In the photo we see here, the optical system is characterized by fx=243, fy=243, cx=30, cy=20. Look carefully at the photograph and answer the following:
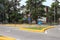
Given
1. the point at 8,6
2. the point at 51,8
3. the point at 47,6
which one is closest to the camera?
the point at 8,6

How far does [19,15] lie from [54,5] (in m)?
10.0

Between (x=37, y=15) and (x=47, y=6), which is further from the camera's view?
(x=47, y=6)

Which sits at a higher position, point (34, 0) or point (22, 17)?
point (34, 0)

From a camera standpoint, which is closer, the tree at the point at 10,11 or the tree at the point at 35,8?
the tree at the point at 10,11

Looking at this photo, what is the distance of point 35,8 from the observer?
62.9m

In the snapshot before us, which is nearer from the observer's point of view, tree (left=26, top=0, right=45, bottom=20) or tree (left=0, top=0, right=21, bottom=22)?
tree (left=0, top=0, right=21, bottom=22)

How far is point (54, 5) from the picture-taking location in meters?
65.2

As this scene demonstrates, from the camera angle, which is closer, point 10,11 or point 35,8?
point 10,11

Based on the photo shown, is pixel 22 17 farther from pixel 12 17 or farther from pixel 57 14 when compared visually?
pixel 57 14

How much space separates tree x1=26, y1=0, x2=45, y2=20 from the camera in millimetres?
62312

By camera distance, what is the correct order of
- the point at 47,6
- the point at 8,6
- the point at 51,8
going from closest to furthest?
the point at 8,6
the point at 51,8
the point at 47,6

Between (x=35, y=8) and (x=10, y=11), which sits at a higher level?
(x=35, y=8)

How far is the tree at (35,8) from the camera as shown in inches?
2453

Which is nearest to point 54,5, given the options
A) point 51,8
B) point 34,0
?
point 51,8
